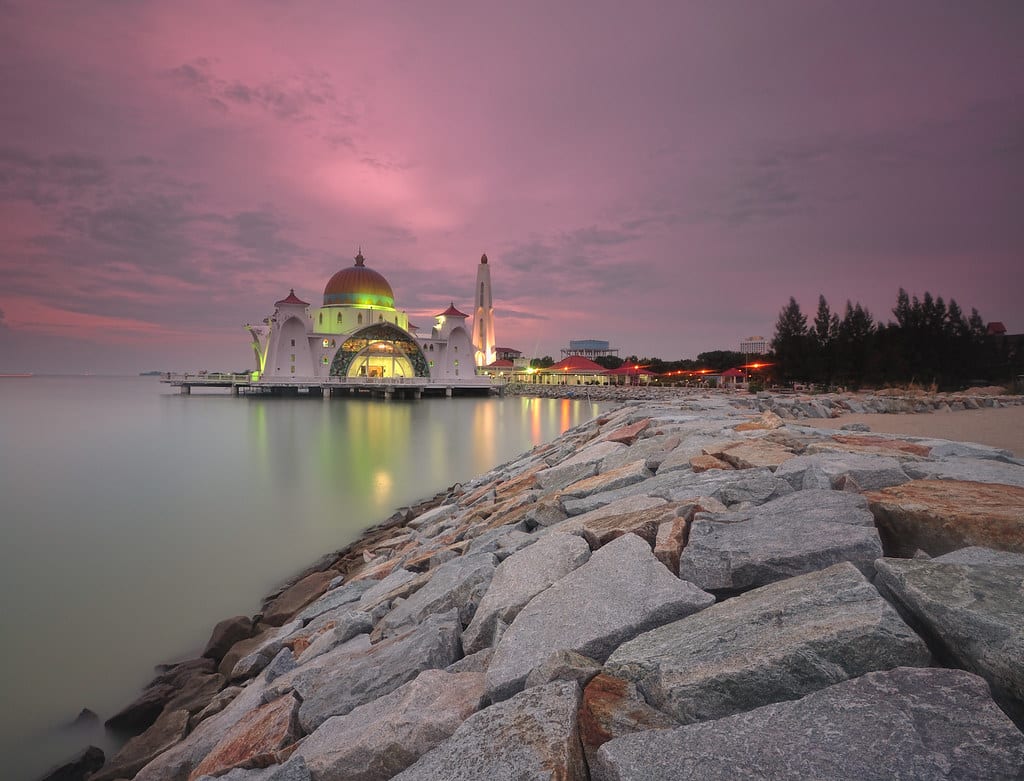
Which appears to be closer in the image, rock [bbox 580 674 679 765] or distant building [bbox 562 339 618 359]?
rock [bbox 580 674 679 765]

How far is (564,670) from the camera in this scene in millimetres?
1985

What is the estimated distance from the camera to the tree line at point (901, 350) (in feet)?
114

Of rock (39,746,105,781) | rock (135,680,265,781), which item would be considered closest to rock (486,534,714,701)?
rock (135,680,265,781)

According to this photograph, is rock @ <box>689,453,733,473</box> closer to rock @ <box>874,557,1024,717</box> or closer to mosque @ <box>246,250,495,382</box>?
rock @ <box>874,557,1024,717</box>

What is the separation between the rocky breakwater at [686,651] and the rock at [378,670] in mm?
15

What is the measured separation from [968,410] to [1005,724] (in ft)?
73.5

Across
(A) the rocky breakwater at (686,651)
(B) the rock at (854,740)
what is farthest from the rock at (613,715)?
(B) the rock at (854,740)

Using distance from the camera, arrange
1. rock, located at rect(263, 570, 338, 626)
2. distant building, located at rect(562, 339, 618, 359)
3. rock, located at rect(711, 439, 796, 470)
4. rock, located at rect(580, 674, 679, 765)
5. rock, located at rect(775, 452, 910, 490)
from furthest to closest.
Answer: distant building, located at rect(562, 339, 618, 359) → rock, located at rect(263, 570, 338, 626) → rock, located at rect(711, 439, 796, 470) → rock, located at rect(775, 452, 910, 490) → rock, located at rect(580, 674, 679, 765)

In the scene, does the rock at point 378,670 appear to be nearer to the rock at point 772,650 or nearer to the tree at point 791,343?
the rock at point 772,650

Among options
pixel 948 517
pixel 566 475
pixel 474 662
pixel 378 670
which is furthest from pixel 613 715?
pixel 566 475

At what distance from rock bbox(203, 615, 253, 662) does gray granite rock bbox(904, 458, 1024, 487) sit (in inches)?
249

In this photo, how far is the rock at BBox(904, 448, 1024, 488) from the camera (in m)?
3.57

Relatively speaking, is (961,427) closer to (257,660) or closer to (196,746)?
(257,660)

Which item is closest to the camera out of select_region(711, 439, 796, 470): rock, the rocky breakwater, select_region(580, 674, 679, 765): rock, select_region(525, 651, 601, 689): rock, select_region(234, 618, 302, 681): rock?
the rocky breakwater
